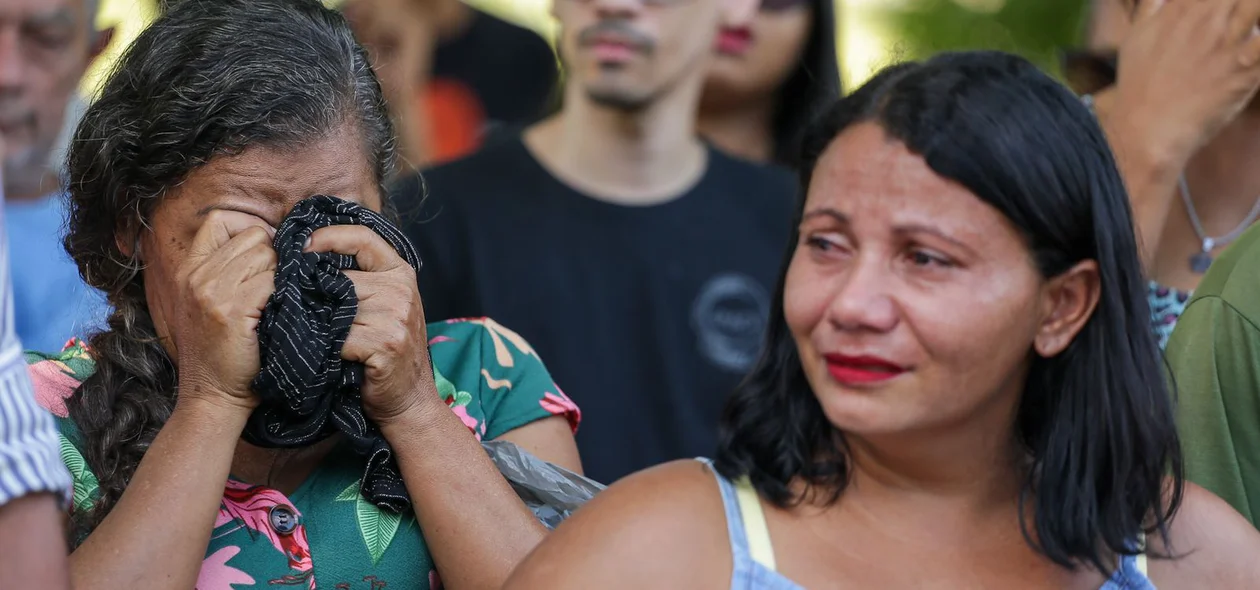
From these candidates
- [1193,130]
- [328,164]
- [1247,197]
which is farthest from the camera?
[1247,197]

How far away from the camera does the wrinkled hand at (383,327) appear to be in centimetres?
198

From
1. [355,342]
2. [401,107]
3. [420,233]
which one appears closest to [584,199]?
[420,233]

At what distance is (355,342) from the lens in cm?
196

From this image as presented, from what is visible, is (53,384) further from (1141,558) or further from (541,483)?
(1141,558)

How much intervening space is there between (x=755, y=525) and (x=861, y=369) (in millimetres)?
238

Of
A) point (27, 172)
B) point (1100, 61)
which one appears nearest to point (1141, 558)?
point (1100, 61)

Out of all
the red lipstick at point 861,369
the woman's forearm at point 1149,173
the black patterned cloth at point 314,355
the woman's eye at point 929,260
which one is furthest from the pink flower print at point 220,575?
the woman's forearm at point 1149,173

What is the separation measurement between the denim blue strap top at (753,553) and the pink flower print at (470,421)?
393 mm

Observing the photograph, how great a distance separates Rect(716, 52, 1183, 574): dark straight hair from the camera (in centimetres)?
192

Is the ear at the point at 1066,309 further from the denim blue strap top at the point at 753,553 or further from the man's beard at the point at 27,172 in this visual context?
the man's beard at the point at 27,172

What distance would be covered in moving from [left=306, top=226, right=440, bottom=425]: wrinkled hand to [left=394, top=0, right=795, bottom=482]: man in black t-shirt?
1.15 meters

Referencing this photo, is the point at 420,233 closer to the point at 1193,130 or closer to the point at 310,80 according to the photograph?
the point at 310,80

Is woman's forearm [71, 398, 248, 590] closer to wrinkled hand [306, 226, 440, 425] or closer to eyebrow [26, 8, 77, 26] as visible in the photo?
wrinkled hand [306, 226, 440, 425]

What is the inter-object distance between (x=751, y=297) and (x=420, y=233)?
0.81m
